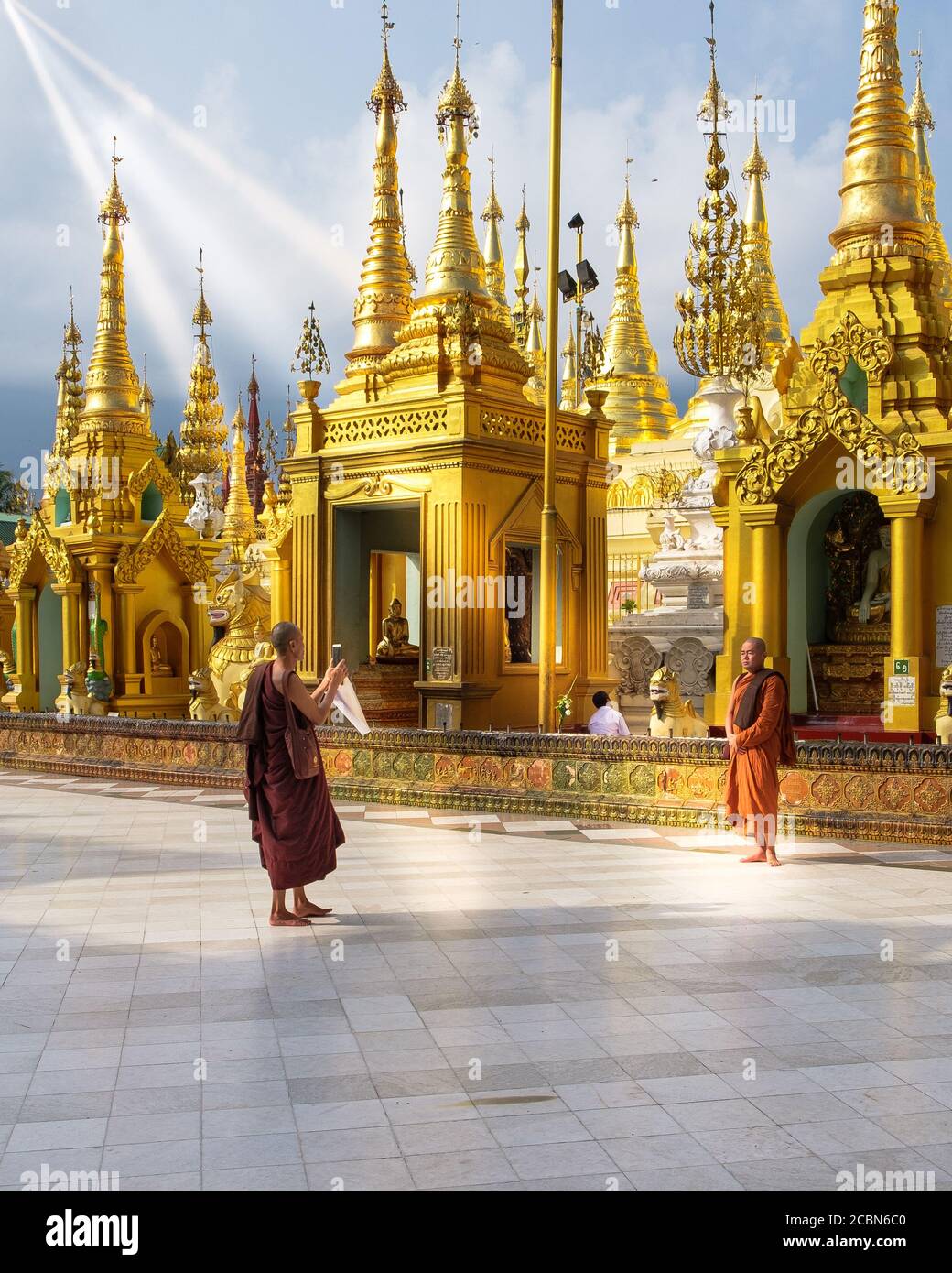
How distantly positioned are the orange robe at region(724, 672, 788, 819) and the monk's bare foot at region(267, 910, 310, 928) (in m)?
3.47

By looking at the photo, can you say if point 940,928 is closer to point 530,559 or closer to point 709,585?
point 530,559

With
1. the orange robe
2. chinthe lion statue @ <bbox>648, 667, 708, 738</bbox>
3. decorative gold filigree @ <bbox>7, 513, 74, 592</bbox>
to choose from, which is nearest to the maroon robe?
the orange robe

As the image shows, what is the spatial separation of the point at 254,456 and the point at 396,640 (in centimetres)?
4228

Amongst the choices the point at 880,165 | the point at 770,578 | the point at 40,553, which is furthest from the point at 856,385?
the point at 40,553

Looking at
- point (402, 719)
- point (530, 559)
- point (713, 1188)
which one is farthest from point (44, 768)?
point (713, 1188)

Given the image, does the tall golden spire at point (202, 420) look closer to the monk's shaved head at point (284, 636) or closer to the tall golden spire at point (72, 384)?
the tall golden spire at point (72, 384)

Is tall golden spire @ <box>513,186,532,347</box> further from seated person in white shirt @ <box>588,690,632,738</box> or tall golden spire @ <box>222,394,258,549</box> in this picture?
seated person in white shirt @ <box>588,690,632,738</box>

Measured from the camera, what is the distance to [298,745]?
23.2 ft

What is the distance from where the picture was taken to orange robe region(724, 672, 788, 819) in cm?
895

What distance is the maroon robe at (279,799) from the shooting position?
705cm

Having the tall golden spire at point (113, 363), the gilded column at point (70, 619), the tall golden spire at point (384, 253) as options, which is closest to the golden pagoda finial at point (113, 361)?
the tall golden spire at point (113, 363)

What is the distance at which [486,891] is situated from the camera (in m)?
7.92

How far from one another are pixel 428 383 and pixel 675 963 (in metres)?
9.35

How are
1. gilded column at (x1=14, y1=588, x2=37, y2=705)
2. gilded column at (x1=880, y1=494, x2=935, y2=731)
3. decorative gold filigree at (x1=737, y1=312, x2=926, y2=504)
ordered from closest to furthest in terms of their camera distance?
gilded column at (x1=880, y1=494, x2=935, y2=731) → decorative gold filigree at (x1=737, y1=312, x2=926, y2=504) → gilded column at (x1=14, y1=588, x2=37, y2=705)
